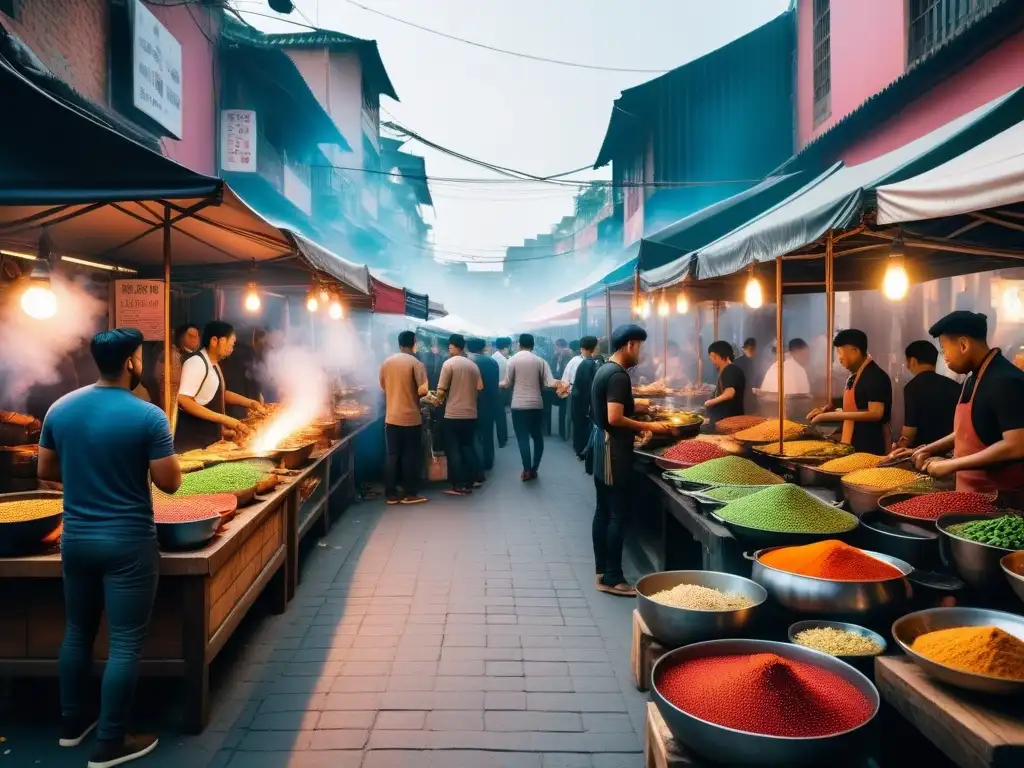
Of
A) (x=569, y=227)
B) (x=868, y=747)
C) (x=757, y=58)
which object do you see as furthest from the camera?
(x=569, y=227)

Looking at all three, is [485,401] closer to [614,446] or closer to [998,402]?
[614,446]

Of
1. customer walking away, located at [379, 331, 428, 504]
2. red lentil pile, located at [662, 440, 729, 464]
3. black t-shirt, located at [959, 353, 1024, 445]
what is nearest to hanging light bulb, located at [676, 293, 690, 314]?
customer walking away, located at [379, 331, 428, 504]

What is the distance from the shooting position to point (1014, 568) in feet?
8.75

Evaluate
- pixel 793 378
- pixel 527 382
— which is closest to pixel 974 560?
pixel 793 378

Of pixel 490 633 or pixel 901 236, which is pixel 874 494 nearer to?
pixel 901 236

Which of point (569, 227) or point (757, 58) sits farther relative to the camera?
point (569, 227)

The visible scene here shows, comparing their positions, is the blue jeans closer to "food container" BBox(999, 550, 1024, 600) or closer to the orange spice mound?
the orange spice mound

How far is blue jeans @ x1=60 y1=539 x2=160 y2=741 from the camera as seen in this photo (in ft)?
11.3

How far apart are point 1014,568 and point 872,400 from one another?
4231 millimetres

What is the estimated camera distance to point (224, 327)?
7.00 meters

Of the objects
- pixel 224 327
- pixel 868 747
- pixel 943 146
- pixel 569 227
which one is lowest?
pixel 868 747

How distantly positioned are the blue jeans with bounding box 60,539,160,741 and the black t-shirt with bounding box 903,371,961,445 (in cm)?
600

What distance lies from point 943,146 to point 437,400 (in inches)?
276

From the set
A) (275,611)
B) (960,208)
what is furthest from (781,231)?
(275,611)
